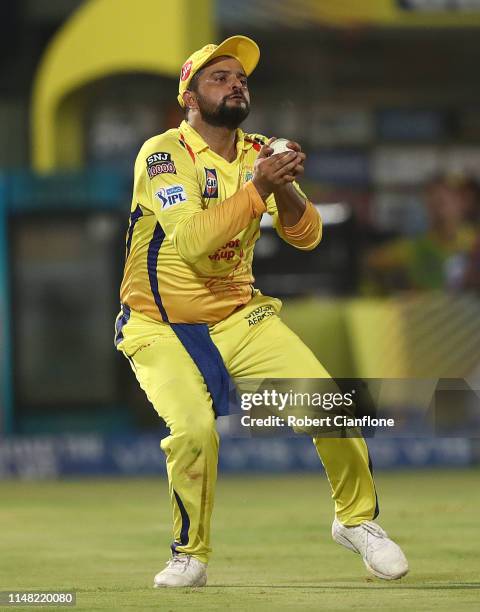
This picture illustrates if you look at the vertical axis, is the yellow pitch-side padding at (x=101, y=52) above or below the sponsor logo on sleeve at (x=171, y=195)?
above

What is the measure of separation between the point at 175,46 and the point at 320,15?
1839 millimetres

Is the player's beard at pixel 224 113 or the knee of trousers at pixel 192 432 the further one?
the player's beard at pixel 224 113

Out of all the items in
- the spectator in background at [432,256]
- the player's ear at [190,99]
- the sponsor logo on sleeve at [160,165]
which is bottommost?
the spectator in background at [432,256]

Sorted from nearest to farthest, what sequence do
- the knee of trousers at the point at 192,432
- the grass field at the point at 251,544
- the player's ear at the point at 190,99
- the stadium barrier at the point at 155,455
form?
the grass field at the point at 251,544 < the knee of trousers at the point at 192,432 < the player's ear at the point at 190,99 < the stadium barrier at the point at 155,455

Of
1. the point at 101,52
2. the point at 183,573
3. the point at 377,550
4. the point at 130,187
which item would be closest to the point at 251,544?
the point at 377,550

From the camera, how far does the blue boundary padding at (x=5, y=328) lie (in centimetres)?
1402

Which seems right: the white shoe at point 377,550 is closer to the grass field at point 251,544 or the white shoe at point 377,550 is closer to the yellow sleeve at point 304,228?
the grass field at point 251,544

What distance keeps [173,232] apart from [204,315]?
474 mm

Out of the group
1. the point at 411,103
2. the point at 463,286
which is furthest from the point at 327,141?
the point at 463,286

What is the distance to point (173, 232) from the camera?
6.78 metres

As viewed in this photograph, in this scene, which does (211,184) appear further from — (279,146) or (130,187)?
(130,187)

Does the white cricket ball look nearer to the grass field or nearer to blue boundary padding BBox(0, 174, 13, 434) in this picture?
the grass field

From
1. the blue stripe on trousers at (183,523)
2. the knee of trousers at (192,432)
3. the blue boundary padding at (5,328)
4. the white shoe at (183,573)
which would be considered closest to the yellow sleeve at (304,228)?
the knee of trousers at (192,432)

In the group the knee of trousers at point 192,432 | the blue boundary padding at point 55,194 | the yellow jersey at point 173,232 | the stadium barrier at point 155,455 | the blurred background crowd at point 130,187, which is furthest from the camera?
the blue boundary padding at point 55,194
